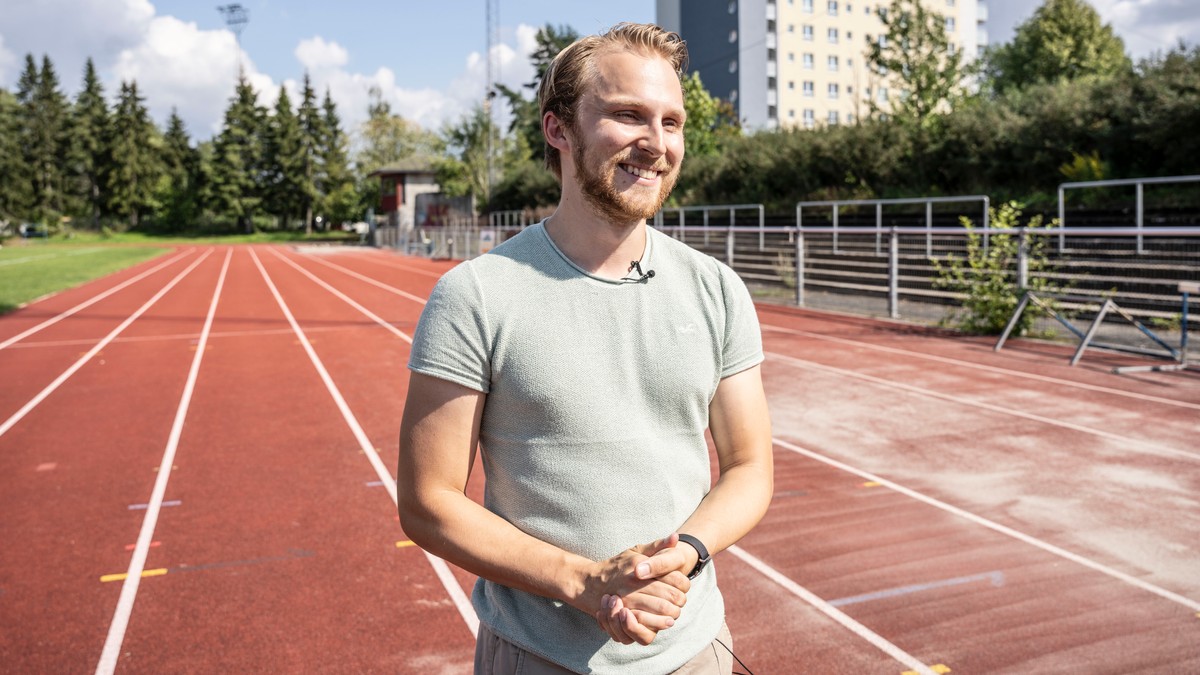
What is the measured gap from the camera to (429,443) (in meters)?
1.66

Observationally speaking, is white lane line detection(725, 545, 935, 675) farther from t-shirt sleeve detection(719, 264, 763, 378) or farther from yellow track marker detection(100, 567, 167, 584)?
yellow track marker detection(100, 567, 167, 584)

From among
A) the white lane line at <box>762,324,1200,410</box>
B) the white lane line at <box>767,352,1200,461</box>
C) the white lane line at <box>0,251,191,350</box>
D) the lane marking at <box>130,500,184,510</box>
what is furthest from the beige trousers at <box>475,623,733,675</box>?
the white lane line at <box>0,251,191,350</box>

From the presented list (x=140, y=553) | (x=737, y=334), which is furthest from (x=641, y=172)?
(x=140, y=553)

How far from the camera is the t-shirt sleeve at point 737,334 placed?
1.85m

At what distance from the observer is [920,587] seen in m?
4.76

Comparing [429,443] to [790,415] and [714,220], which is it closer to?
[790,415]

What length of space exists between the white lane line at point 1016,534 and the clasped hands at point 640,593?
4.01 meters

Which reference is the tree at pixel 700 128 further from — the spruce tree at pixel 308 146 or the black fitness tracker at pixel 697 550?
the spruce tree at pixel 308 146

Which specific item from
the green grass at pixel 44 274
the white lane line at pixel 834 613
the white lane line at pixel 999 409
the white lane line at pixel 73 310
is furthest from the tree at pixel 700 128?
the white lane line at pixel 834 613

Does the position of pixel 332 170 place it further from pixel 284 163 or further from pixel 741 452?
pixel 741 452

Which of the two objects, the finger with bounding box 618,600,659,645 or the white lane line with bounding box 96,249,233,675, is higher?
the finger with bounding box 618,600,659,645

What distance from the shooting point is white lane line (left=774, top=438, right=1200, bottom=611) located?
4.62 metres

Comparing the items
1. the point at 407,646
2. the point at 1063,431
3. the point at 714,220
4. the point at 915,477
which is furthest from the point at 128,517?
the point at 714,220

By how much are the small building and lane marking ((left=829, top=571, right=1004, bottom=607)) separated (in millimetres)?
65842
